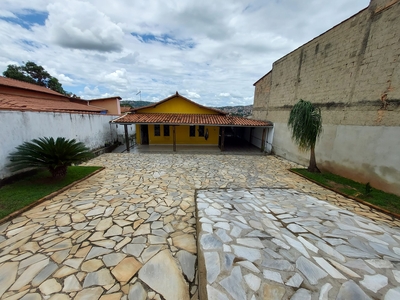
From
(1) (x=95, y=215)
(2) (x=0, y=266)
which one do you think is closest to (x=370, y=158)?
(1) (x=95, y=215)

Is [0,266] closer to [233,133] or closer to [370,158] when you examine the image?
[370,158]

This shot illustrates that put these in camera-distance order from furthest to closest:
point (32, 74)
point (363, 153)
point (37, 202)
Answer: point (32, 74) < point (363, 153) < point (37, 202)

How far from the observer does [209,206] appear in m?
4.09

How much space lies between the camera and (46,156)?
17.1 ft

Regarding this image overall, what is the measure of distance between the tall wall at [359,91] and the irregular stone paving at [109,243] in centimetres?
200

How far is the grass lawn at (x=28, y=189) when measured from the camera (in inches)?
157

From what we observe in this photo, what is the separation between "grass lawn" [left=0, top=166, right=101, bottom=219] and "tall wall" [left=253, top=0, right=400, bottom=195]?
10732mm

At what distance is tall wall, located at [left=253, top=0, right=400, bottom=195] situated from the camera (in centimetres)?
532

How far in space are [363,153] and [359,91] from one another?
2.43 meters

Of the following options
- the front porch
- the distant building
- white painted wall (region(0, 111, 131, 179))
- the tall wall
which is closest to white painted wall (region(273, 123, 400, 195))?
the tall wall

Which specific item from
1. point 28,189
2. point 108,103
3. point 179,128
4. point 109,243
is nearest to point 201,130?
point 179,128

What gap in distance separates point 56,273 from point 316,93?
11120mm

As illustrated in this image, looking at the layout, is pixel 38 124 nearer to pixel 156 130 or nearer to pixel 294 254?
pixel 156 130

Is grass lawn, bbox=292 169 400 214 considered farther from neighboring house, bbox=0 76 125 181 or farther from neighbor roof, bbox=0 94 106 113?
neighbor roof, bbox=0 94 106 113
